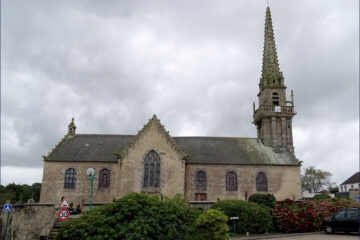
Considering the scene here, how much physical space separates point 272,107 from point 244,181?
12405mm

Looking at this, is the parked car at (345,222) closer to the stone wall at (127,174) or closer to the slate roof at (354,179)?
the stone wall at (127,174)

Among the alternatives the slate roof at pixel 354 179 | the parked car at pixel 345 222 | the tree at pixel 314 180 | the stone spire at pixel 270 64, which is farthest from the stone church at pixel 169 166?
the slate roof at pixel 354 179

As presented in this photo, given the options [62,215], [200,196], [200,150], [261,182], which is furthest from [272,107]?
[62,215]

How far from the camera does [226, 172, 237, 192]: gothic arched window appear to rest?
3089 centimetres

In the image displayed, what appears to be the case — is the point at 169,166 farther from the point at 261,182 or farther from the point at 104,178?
the point at 261,182

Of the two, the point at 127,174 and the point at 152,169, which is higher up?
the point at 152,169

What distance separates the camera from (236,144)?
36031 mm

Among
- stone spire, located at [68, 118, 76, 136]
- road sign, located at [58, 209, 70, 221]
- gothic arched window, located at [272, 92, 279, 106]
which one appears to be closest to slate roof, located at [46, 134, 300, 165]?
stone spire, located at [68, 118, 76, 136]

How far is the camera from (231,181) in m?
31.1

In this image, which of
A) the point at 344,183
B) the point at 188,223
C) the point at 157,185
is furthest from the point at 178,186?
the point at 344,183

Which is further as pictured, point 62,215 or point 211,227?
point 211,227

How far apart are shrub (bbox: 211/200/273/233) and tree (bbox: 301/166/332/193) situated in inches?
2277

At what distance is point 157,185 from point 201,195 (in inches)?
205

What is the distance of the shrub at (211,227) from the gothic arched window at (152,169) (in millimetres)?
15950
